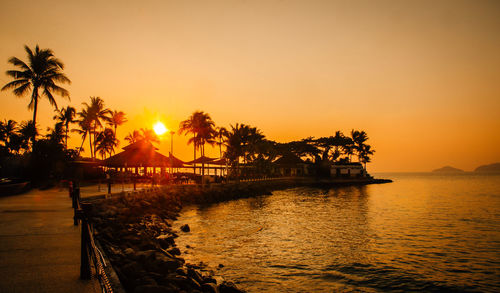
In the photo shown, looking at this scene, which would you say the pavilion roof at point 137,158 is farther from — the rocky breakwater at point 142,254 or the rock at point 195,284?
the rock at point 195,284

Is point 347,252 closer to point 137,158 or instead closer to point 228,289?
point 228,289

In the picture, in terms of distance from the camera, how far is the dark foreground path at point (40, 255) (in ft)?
15.9

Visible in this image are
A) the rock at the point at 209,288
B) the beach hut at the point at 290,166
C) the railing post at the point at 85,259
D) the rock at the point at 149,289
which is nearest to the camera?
the railing post at the point at 85,259

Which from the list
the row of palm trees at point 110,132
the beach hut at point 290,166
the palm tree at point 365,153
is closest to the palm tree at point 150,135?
the row of palm trees at point 110,132

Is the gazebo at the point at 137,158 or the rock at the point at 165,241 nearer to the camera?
the rock at the point at 165,241

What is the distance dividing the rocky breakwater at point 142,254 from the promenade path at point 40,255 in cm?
Result: 99

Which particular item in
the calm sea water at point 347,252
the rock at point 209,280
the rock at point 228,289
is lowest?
the calm sea water at point 347,252

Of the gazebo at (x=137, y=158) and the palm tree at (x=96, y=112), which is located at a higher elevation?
the palm tree at (x=96, y=112)

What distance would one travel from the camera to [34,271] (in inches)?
213

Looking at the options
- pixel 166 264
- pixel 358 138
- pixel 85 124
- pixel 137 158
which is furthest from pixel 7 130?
pixel 358 138

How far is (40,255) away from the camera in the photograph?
20.8 feet

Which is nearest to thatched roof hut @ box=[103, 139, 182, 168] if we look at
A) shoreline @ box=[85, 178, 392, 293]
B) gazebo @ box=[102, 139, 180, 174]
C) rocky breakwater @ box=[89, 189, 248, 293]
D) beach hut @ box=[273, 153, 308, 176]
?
gazebo @ box=[102, 139, 180, 174]

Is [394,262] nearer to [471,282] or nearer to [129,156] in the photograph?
[471,282]

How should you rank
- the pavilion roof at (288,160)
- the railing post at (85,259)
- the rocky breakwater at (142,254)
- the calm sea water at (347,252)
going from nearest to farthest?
1. the railing post at (85,259)
2. the rocky breakwater at (142,254)
3. the calm sea water at (347,252)
4. the pavilion roof at (288,160)
